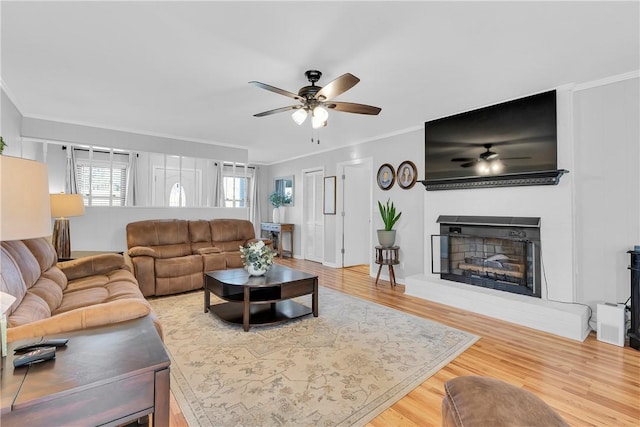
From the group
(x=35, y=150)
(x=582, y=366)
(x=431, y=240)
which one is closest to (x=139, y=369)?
(x=582, y=366)

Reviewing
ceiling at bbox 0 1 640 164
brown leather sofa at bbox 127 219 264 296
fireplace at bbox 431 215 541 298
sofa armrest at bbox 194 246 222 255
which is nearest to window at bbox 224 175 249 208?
brown leather sofa at bbox 127 219 264 296

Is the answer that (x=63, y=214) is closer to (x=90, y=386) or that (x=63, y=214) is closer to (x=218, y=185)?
(x=218, y=185)

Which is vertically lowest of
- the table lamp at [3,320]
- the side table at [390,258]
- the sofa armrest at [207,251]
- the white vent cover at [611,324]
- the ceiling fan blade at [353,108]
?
the white vent cover at [611,324]

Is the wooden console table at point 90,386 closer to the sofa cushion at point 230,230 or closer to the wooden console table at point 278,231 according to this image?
the sofa cushion at point 230,230

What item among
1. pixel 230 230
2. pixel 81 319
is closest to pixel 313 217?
pixel 230 230

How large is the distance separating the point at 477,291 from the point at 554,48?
2599 mm

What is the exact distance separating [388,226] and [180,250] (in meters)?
3.35

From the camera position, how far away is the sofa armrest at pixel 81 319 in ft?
4.29

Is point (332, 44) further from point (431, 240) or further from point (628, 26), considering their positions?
point (431, 240)

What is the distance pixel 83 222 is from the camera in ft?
14.9

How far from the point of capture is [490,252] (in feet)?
12.7

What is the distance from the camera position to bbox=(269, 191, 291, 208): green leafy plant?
7754 mm

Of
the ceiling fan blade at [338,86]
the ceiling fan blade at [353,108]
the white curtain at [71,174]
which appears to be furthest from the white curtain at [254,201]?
the ceiling fan blade at [338,86]

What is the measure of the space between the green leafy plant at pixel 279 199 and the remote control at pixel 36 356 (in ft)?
21.9
